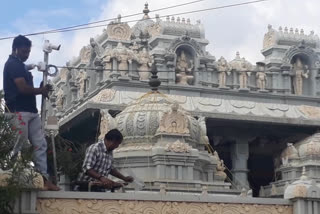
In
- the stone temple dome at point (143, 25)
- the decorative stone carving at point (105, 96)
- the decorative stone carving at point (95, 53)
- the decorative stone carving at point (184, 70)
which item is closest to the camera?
the decorative stone carving at point (105, 96)

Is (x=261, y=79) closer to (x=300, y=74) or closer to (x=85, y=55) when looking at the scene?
(x=300, y=74)

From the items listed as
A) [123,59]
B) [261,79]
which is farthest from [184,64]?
[261,79]

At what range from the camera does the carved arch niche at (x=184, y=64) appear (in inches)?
1481

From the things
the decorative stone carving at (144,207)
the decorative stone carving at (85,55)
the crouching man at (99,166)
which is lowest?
the decorative stone carving at (144,207)

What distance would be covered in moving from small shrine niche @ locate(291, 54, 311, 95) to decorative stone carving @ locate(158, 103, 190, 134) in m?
19.1

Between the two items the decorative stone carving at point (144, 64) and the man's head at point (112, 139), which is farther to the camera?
the decorative stone carving at point (144, 64)

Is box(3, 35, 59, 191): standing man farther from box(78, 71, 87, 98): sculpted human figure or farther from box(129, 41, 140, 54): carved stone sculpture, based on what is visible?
box(78, 71, 87, 98): sculpted human figure

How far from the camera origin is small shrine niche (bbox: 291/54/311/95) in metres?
39.9

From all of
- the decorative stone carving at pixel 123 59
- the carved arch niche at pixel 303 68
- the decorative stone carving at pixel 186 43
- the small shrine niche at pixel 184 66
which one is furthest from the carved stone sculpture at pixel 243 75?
A: the decorative stone carving at pixel 123 59

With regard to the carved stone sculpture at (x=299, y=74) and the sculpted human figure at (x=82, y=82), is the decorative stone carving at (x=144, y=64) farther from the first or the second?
the carved stone sculpture at (x=299, y=74)

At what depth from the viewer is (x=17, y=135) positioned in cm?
1107

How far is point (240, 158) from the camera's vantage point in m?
37.5

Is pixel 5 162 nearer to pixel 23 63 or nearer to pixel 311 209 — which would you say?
pixel 23 63

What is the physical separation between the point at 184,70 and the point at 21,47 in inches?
1052
